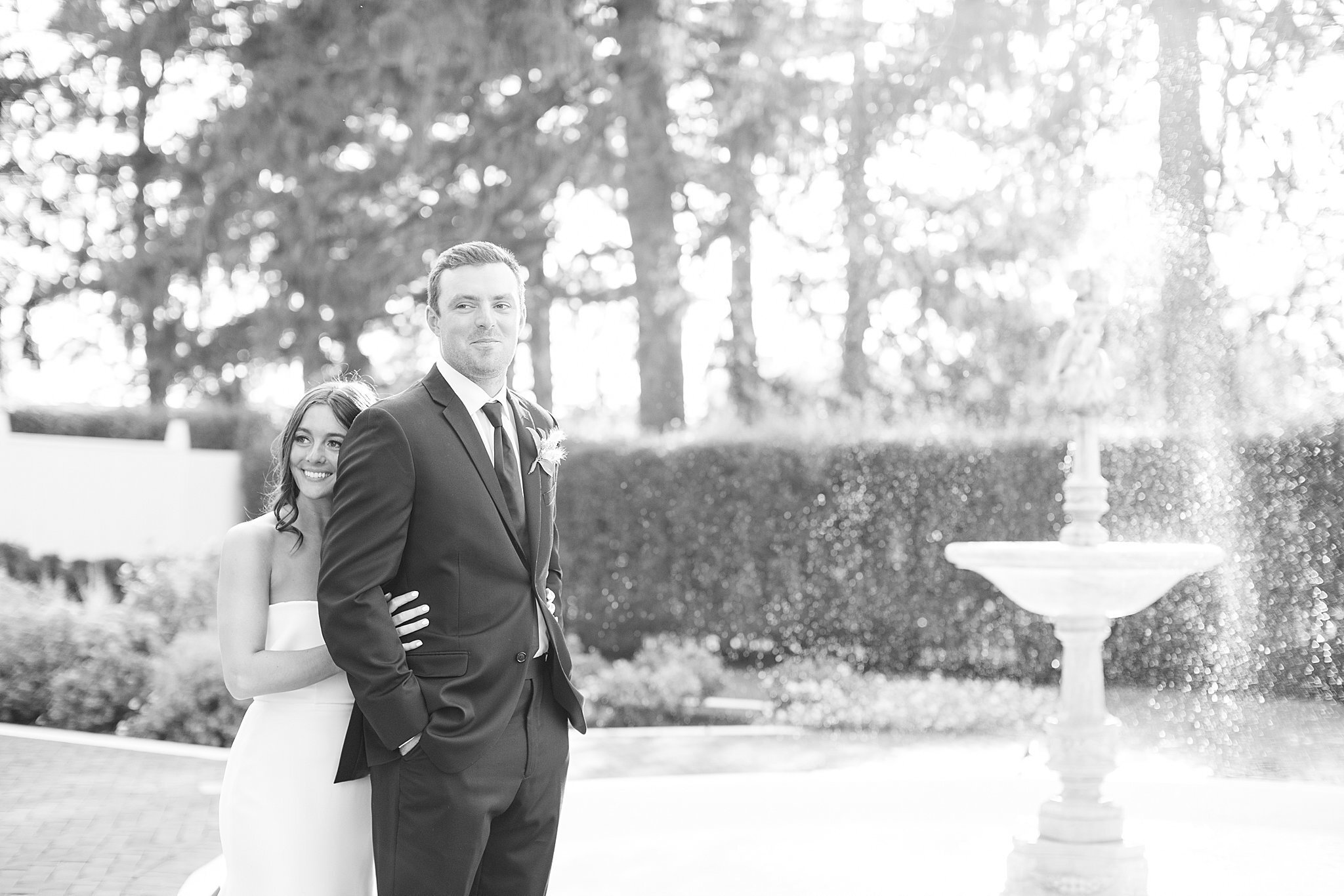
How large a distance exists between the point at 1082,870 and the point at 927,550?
22.2ft

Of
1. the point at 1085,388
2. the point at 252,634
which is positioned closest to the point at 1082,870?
the point at 1085,388

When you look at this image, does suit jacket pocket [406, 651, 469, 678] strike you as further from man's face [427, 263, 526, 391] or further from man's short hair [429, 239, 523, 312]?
man's short hair [429, 239, 523, 312]

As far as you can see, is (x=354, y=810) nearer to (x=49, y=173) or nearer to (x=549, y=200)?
(x=549, y=200)

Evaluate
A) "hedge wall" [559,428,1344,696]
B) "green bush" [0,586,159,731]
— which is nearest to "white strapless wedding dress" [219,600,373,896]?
"green bush" [0,586,159,731]

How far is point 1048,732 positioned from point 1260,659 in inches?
248

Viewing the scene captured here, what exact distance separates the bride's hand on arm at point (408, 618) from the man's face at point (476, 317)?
62cm

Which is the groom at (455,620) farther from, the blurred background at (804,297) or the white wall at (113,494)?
the white wall at (113,494)

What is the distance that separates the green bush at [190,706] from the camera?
354 inches

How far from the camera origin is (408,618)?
10.3ft

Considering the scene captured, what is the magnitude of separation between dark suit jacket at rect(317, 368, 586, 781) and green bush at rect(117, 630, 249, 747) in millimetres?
6189

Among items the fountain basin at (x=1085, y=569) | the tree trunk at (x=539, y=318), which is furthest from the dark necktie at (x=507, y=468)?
the tree trunk at (x=539, y=318)

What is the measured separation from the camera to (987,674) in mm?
11773

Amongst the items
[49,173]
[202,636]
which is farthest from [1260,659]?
[49,173]

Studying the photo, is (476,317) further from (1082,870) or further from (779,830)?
(779,830)
